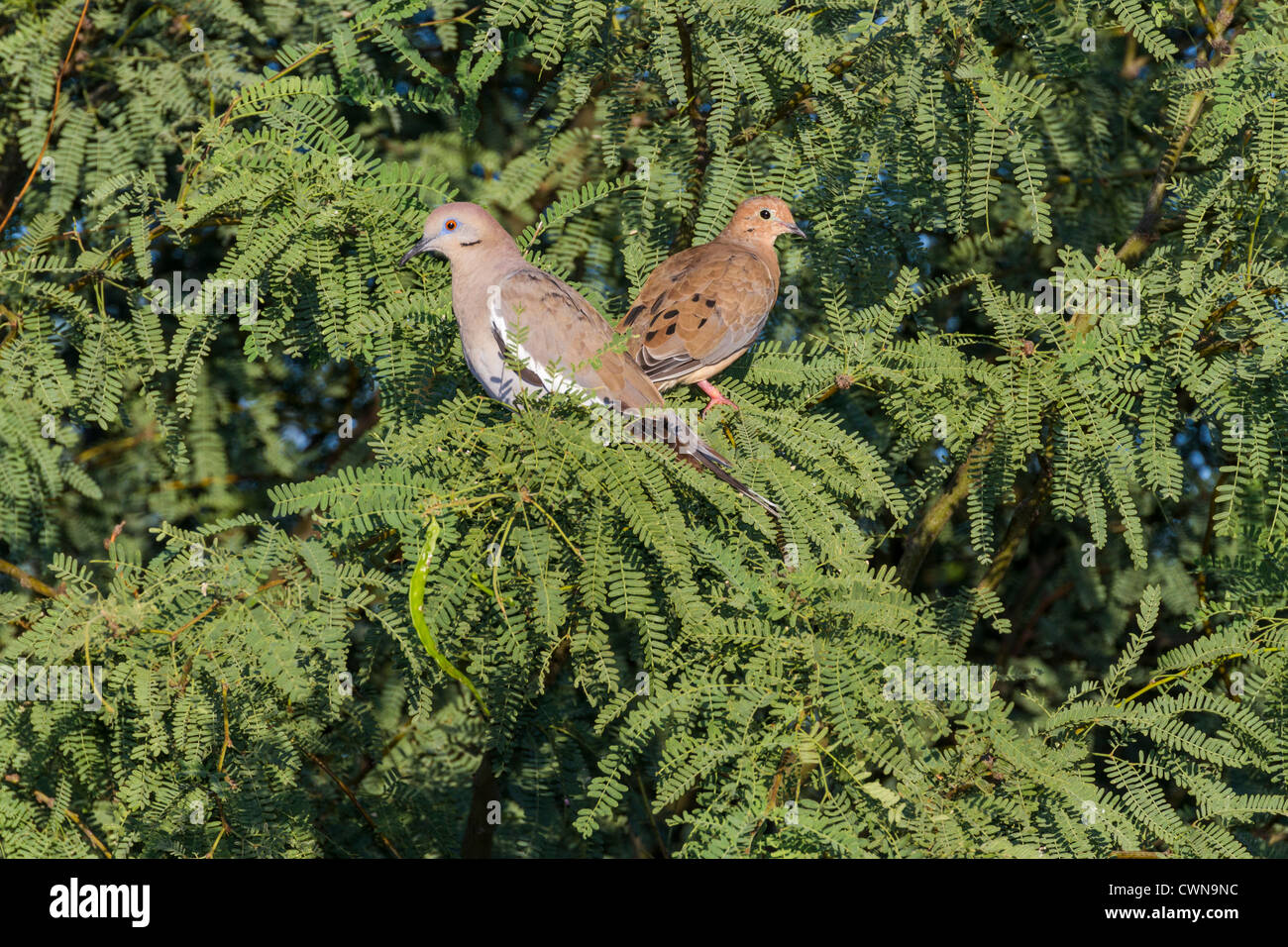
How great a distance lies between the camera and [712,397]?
514 cm

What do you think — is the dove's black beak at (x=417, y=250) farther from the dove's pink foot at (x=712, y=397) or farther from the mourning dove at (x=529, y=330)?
the dove's pink foot at (x=712, y=397)

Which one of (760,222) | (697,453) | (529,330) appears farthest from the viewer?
(760,222)

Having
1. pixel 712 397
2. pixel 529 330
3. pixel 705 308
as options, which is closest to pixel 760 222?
pixel 705 308

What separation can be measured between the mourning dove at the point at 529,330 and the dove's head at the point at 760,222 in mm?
1080

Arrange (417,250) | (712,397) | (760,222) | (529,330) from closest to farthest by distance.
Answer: (529,330) < (417,250) < (712,397) < (760,222)

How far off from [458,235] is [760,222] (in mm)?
1531

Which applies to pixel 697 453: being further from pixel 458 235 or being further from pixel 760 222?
pixel 760 222

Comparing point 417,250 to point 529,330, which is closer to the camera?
point 529,330

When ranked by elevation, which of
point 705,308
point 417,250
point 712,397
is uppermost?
point 417,250

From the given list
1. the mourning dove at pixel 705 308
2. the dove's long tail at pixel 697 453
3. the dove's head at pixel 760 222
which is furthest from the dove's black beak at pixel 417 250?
the dove's head at pixel 760 222

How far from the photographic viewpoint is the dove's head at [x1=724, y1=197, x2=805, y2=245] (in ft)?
18.6

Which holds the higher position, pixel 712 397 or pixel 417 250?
pixel 417 250

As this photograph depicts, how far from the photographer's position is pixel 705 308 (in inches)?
205

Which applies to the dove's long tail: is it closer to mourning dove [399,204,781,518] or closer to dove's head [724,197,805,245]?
mourning dove [399,204,781,518]
